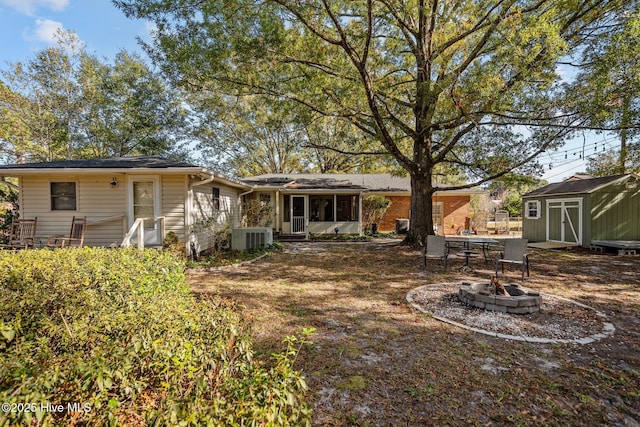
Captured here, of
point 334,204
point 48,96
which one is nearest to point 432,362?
point 334,204

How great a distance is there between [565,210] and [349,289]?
12.7 metres

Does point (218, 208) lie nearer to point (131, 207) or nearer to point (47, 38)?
point (131, 207)

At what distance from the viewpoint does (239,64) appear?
9.52 metres

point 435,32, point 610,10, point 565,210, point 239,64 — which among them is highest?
point 435,32

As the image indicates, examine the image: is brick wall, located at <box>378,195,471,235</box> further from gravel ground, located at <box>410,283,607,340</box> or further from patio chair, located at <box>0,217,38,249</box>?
patio chair, located at <box>0,217,38,249</box>

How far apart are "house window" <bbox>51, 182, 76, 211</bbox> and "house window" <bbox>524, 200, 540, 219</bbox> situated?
1967cm

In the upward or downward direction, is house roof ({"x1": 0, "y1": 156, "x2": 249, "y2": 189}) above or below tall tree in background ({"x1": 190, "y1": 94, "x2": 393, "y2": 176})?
below

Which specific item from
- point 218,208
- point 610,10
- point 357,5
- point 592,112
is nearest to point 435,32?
point 357,5

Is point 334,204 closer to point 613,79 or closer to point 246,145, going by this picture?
point 613,79

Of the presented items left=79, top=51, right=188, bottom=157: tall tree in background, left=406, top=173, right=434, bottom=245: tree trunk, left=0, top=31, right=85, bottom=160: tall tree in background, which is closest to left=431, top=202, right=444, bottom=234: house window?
left=406, top=173, right=434, bottom=245: tree trunk

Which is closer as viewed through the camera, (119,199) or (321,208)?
(119,199)

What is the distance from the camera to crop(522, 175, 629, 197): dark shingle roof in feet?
40.5

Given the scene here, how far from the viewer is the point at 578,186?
13.3 metres

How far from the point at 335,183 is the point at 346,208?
1.66 m
